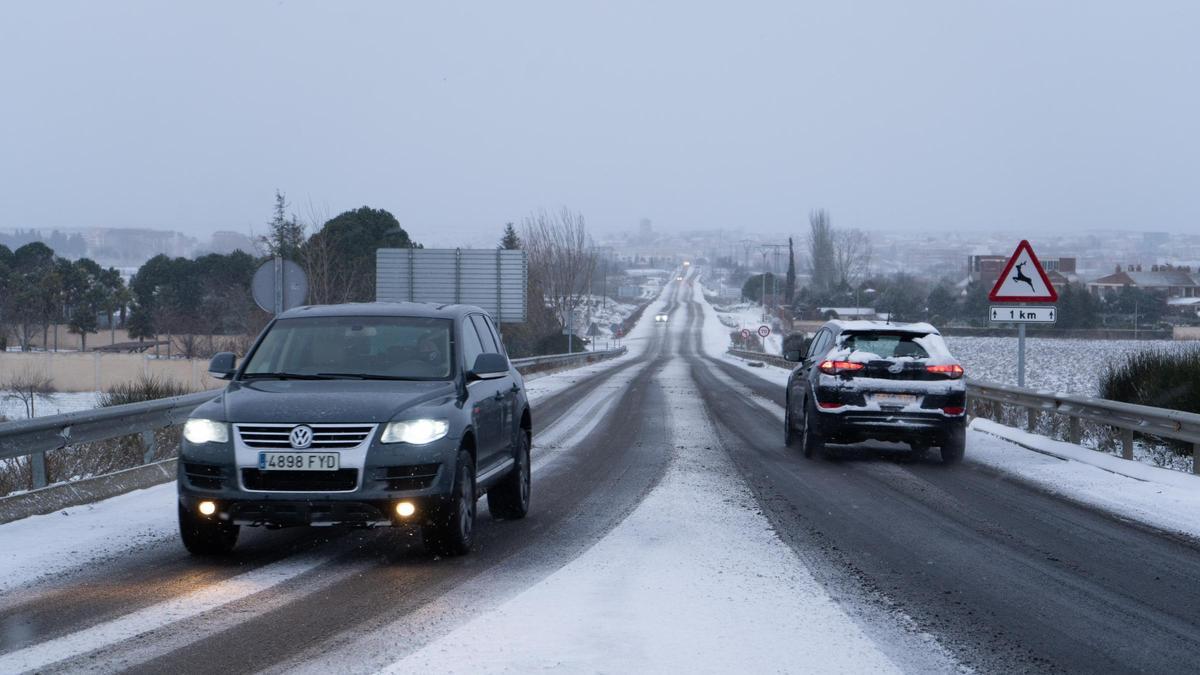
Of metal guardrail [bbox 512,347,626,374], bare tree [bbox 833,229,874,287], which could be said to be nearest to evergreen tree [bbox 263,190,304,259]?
metal guardrail [bbox 512,347,626,374]

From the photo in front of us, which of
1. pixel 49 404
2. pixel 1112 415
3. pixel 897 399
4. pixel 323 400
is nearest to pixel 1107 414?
pixel 1112 415

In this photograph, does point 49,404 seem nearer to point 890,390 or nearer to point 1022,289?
point 1022,289

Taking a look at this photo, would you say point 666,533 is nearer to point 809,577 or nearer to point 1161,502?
point 809,577

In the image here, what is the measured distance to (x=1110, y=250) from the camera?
11794 centimetres

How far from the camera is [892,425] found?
14.2 metres

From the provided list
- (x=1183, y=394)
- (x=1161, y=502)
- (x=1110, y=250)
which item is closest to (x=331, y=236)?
(x=1183, y=394)

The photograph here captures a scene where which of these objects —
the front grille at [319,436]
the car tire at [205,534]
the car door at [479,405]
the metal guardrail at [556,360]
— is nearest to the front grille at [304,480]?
the front grille at [319,436]

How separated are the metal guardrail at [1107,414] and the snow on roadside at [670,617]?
585 centimetres

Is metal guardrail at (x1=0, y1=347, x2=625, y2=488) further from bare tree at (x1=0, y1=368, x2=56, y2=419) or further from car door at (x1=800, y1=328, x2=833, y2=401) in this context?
bare tree at (x1=0, y1=368, x2=56, y2=419)

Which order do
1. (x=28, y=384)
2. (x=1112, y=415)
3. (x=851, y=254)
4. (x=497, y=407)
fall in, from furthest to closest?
(x=851, y=254) → (x=28, y=384) → (x=1112, y=415) → (x=497, y=407)

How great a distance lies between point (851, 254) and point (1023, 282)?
11807 cm

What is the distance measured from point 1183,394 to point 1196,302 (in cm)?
2475

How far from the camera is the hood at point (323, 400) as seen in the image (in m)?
7.73

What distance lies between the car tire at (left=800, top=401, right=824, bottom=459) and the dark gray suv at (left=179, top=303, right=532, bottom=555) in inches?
258
